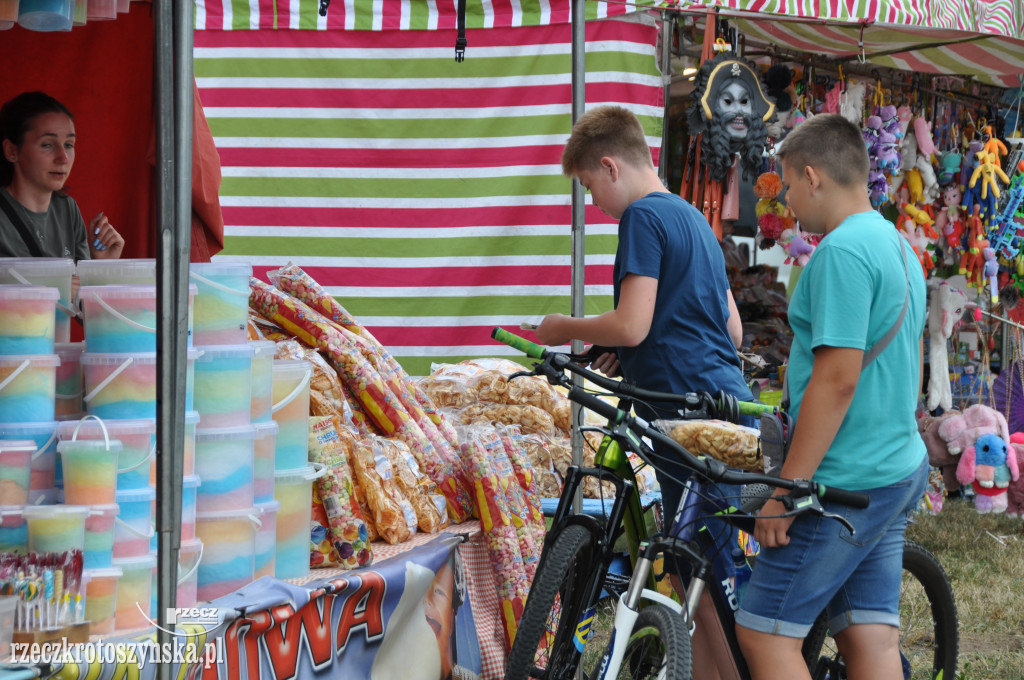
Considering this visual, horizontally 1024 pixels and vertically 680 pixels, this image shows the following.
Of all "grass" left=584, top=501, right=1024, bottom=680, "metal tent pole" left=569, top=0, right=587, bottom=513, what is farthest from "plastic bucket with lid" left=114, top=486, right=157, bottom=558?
"grass" left=584, top=501, right=1024, bottom=680

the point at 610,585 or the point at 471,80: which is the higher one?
the point at 471,80

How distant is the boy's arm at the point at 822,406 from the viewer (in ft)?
7.09

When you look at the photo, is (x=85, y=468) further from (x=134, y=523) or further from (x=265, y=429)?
(x=265, y=429)

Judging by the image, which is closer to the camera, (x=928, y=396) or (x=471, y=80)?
(x=471, y=80)

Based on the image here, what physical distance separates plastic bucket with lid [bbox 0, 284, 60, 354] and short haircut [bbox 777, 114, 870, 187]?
175cm

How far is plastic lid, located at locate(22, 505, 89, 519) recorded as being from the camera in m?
2.05

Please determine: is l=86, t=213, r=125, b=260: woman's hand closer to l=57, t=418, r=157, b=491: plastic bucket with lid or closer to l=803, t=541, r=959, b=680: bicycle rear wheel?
l=57, t=418, r=157, b=491: plastic bucket with lid

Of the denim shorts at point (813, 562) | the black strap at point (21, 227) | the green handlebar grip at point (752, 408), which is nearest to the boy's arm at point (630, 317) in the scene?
the green handlebar grip at point (752, 408)

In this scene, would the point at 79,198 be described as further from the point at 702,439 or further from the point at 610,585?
the point at 702,439

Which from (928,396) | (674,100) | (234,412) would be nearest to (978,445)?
(928,396)

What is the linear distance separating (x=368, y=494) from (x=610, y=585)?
79 cm

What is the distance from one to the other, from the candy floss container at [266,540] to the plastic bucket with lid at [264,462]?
33 millimetres

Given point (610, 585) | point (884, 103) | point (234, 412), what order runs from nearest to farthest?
point (234, 412), point (610, 585), point (884, 103)

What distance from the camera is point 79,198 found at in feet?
13.0
